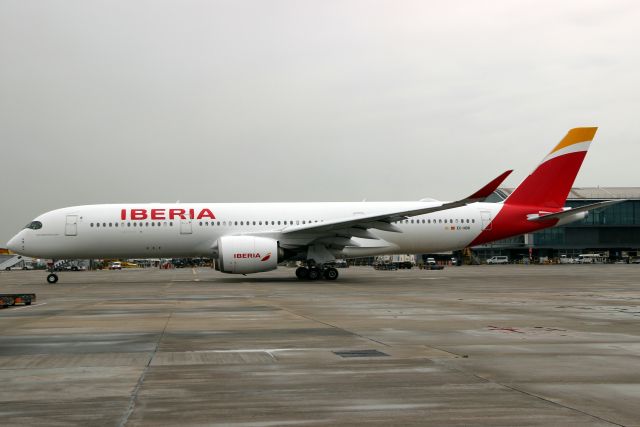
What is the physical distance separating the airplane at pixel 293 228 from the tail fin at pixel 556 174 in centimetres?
5

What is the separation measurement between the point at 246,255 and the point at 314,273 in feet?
12.5

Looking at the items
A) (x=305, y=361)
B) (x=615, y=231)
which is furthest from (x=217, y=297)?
(x=615, y=231)

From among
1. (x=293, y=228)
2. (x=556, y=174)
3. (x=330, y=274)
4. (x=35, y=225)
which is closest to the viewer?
(x=293, y=228)

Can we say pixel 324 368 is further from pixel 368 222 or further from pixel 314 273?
pixel 314 273

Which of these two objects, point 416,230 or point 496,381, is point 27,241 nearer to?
point 416,230

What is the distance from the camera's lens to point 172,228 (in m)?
29.2

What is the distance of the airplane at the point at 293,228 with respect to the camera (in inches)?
1098

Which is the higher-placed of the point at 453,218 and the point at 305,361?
the point at 453,218

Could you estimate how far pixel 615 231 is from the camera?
87.1 m

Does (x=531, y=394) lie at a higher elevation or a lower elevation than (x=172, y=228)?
lower

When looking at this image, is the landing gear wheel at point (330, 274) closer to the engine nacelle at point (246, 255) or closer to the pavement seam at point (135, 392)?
the engine nacelle at point (246, 255)

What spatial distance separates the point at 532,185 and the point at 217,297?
1806 cm

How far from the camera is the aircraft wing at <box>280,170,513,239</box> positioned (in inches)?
994

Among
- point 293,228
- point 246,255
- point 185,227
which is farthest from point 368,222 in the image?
point 185,227
